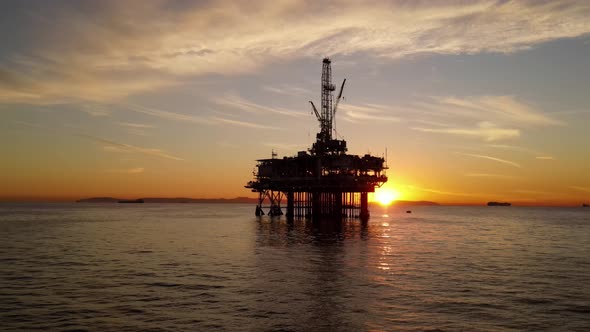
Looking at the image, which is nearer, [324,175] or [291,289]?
[291,289]

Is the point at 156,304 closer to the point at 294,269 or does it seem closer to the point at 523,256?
the point at 294,269

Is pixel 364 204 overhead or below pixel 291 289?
overhead

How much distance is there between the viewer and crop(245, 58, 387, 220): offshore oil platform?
112 m

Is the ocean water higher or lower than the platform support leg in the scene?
lower

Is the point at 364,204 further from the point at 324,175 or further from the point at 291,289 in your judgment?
the point at 291,289

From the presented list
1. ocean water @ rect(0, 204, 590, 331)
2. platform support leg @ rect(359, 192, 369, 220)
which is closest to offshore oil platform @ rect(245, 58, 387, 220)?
platform support leg @ rect(359, 192, 369, 220)

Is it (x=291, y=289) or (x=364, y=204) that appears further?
(x=364, y=204)

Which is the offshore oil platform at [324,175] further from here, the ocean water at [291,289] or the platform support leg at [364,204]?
the ocean water at [291,289]

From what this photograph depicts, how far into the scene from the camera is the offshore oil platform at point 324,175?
111875 millimetres

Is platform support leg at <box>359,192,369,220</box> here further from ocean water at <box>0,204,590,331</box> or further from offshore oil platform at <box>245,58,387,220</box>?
→ ocean water at <box>0,204,590,331</box>

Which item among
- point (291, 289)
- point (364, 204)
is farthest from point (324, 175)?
point (291, 289)

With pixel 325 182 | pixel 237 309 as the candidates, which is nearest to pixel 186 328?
pixel 237 309

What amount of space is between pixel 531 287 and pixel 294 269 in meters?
18.9

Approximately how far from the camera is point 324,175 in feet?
389
